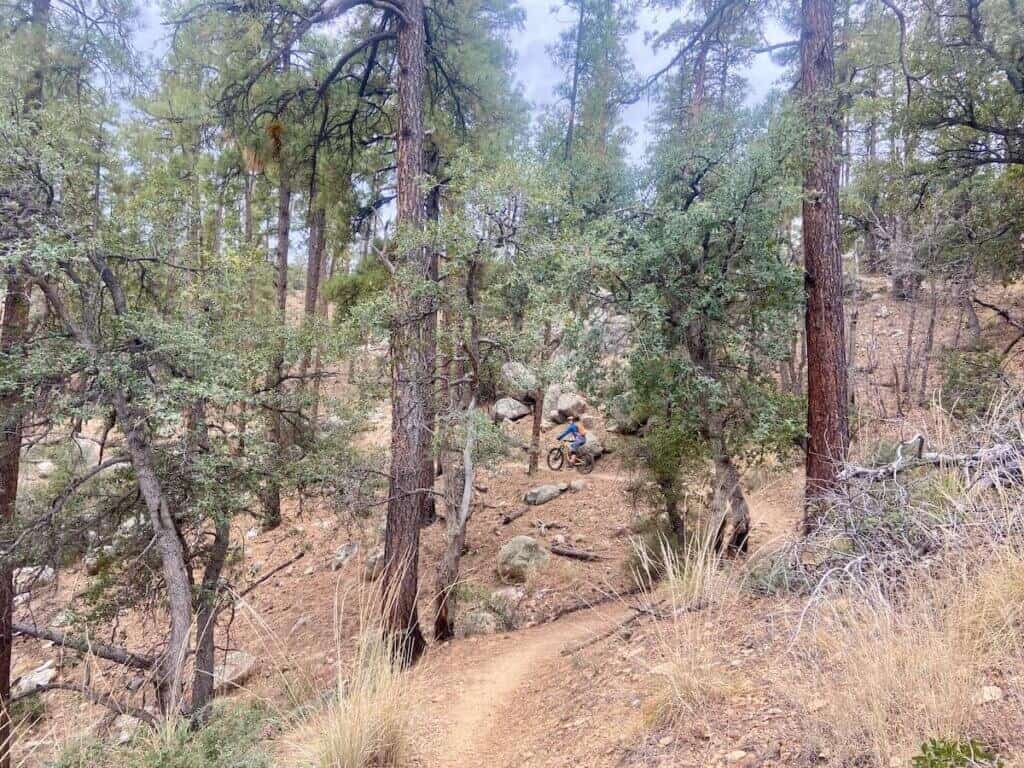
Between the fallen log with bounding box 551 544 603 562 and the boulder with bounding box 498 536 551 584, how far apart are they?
0.33 meters

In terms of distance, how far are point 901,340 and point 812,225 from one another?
13896 millimetres

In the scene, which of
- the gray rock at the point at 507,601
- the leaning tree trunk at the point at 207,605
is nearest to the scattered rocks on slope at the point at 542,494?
the gray rock at the point at 507,601

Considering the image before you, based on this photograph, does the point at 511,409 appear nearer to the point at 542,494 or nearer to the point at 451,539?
the point at 542,494

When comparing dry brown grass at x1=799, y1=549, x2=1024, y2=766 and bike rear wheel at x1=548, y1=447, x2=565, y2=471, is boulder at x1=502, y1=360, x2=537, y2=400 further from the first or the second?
bike rear wheel at x1=548, y1=447, x2=565, y2=471

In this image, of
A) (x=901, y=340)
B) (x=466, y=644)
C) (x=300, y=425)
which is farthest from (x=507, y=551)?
(x=901, y=340)

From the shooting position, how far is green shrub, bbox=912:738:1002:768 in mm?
1615

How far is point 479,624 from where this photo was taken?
7078 millimetres

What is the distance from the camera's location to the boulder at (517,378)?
19.4 feet

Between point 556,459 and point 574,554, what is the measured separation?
4167 mm

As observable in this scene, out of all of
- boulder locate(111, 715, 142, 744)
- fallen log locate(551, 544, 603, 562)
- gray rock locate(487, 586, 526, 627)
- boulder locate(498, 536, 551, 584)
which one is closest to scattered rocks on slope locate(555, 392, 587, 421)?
fallen log locate(551, 544, 603, 562)

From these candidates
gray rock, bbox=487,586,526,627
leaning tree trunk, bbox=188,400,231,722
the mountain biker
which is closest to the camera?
leaning tree trunk, bbox=188,400,231,722

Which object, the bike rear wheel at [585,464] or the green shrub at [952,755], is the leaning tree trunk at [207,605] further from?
the bike rear wheel at [585,464]

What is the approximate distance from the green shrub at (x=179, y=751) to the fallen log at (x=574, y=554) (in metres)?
6.53

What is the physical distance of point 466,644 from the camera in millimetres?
6613
